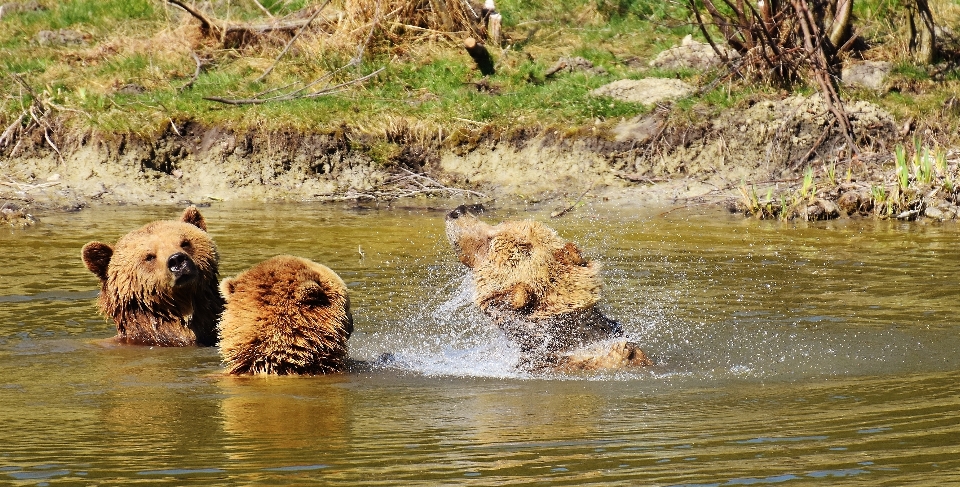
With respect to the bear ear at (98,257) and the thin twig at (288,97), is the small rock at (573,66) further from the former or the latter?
the bear ear at (98,257)

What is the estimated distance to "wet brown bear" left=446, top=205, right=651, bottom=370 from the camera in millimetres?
5887

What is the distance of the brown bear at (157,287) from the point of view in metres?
7.20

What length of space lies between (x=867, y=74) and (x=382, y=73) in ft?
18.1

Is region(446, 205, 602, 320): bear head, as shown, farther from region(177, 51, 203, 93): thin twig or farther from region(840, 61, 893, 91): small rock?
region(177, 51, 203, 93): thin twig

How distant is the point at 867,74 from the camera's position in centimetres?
1412

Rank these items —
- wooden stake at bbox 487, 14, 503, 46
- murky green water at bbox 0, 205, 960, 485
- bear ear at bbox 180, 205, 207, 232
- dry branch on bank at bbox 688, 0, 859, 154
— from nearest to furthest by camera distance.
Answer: murky green water at bbox 0, 205, 960, 485 < bear ear at bbox 180, 205, 207, 232 < dry branch on bank at bbox 688, 0, 859, 154 < wooden stake at bbox 487, 14, 503, 46

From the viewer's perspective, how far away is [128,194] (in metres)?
13.4

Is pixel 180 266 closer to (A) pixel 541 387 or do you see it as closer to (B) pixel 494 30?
(A) pixel 541 387

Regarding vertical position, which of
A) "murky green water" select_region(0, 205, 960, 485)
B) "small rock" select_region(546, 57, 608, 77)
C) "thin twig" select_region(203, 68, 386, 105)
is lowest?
"murky green water" select_region(0, 205, 960, 485)

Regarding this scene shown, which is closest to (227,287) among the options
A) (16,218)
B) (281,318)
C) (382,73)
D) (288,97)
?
(281,318)

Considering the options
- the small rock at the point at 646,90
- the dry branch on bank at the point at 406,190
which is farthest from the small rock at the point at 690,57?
the dry branch on bank at the point at 406,190

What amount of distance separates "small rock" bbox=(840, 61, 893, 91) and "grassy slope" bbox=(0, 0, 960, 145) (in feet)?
0.58

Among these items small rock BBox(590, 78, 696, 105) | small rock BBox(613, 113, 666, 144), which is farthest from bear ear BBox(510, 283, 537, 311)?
small rock BBox(590, 78, 696, 105)

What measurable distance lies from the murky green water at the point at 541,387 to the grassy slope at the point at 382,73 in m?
3.42
